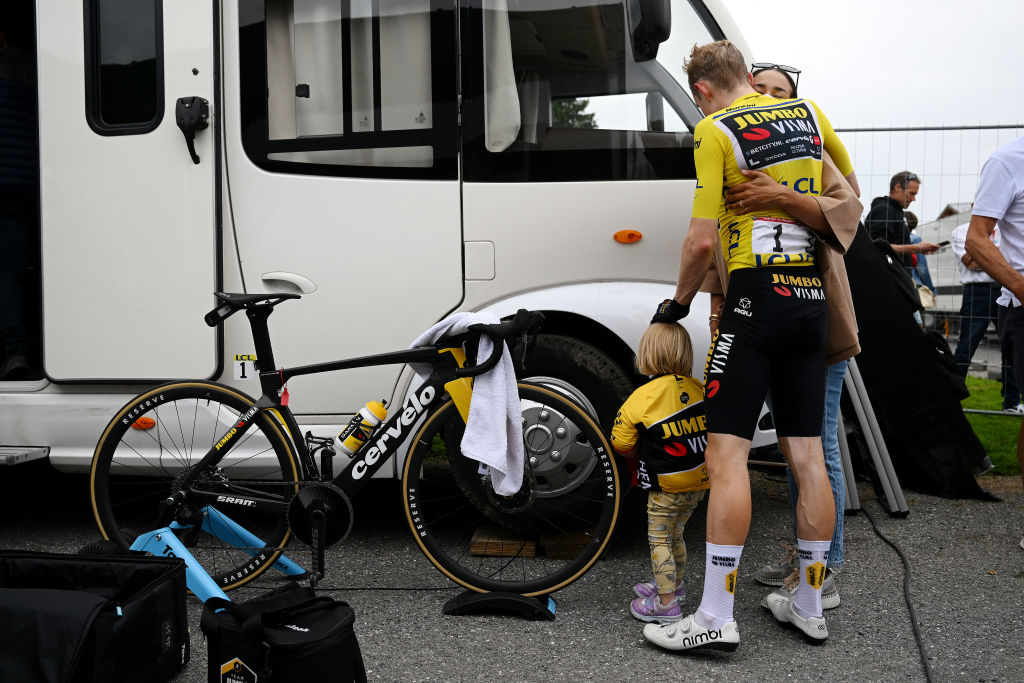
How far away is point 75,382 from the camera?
4.02 m

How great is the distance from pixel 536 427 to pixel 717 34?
5.93 ft

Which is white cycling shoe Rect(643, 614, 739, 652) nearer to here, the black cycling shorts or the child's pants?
the child's pants

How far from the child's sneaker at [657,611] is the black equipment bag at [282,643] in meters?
1.09

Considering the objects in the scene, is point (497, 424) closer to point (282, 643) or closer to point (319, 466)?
point (319, 466)

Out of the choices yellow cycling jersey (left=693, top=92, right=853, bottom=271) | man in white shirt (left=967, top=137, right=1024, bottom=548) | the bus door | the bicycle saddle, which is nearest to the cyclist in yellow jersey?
yellow cycling jersey (left=693, top=92, right=853, bottom=271)

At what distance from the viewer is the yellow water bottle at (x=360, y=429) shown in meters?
3.53

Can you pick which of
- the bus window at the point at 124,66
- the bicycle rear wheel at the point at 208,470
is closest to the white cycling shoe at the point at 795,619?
the bicycle rear wheel at the point at 208,470

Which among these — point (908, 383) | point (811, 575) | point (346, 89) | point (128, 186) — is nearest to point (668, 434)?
point (811, 575)

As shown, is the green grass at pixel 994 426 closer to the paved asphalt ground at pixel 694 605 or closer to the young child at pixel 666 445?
the paved asphalt ground at pixel 694 605

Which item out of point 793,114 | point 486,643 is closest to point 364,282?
point 486,643

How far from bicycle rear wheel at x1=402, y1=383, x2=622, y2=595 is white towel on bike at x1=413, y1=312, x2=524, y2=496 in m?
0.13

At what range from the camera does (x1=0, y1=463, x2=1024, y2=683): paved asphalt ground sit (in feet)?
9.80

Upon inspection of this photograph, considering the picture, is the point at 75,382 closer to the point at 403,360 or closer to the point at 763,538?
the point at 403,360

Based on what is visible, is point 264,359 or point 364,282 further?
point 364,282
